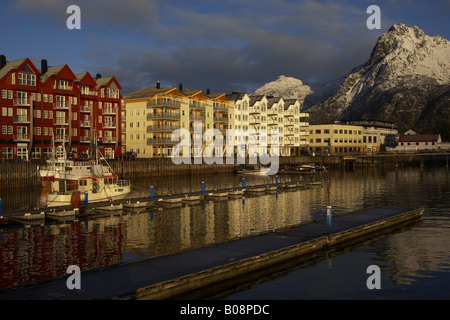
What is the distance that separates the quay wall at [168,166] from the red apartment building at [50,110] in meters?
7.75

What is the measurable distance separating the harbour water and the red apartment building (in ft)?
111

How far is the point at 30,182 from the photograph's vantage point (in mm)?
76250

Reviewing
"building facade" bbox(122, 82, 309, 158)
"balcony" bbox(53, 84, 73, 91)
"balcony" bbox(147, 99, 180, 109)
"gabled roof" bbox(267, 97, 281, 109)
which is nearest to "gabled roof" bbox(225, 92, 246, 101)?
"building facade" bbox(122, 82, 309, 158)

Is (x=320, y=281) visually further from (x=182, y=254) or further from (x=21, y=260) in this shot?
(x=21, y=260)

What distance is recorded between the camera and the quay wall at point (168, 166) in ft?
246

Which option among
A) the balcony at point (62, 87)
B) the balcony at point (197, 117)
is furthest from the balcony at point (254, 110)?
the balcony at point (62, 87)

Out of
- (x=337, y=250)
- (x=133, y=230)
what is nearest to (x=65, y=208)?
(x=133, y=230)

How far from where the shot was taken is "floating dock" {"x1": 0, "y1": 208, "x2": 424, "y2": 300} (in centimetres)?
1917

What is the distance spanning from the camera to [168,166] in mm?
104875

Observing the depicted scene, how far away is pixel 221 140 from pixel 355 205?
8278 centimetres

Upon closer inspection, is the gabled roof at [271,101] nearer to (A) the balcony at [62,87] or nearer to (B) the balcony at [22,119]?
(A) the balcony at [62,87]

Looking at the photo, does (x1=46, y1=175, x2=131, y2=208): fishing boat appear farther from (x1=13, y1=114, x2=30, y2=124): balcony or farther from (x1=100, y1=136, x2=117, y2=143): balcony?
(x1=100, y1=136, x2=117, y2=143): balcony

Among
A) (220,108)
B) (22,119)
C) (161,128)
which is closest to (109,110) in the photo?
(161,128)

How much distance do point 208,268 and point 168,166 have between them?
83.2 m
